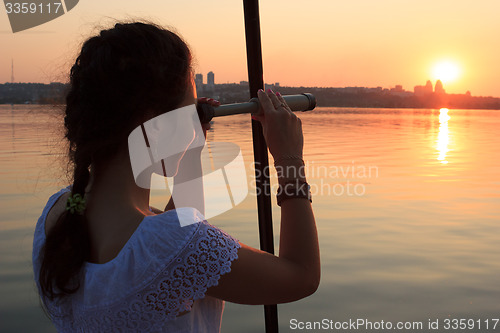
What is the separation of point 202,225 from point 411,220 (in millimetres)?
3976

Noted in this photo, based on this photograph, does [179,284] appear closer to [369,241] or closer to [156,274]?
[156,274]

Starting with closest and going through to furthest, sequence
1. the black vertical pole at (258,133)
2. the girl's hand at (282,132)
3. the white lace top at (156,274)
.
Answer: the white lace top at (156,274)
the girl's hand at (282,132)
the black vertical pole at (258,133)

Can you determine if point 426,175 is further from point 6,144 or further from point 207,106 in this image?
point 6,144

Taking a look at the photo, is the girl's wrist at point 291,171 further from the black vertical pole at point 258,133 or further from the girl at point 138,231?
the black vertical pole at point 258,133

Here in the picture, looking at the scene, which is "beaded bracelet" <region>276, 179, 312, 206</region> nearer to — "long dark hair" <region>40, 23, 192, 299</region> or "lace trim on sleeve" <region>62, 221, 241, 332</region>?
"lace trim on sleeve" <region>62, 221, 241, 332</region>

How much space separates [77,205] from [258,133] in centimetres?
43

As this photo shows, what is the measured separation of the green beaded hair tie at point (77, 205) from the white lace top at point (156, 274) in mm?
96

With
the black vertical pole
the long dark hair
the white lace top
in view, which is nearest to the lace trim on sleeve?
the white lace top

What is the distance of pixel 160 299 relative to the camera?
0.84 meters


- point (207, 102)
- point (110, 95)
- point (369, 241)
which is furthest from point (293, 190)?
point (369, 241)

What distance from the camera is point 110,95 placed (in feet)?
2.78

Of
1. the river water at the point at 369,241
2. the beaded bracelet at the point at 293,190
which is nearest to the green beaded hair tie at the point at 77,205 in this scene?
the river water at the point at 369,241

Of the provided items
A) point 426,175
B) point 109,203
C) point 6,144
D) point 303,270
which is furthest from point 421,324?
point 6,144

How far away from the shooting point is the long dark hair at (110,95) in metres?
0.84
